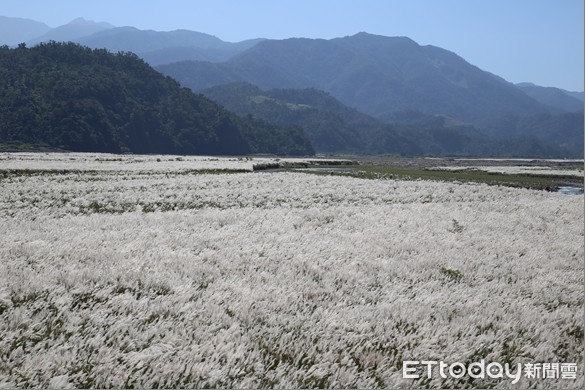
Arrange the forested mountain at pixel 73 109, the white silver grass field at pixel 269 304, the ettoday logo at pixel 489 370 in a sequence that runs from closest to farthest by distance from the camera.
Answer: the white silver grass field at pixel 269 304 < the ettoday logo at pixel 489 370 < the forested mountain at pixel 73 109

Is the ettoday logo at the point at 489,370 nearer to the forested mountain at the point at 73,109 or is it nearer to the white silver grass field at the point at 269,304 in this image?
the white silver grass field at the point at 269,304

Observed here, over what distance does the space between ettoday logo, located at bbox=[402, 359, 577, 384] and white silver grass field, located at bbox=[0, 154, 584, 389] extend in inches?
4.4

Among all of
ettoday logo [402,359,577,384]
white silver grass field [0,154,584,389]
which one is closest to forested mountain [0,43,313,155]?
white silver grass field [0,154,584,389]

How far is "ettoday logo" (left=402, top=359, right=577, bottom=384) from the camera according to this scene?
5.30m

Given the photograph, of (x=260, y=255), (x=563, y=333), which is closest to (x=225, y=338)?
(x=260, y=255)

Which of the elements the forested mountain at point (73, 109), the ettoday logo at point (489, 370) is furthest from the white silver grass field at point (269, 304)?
the forested mountain at point (73, 109)

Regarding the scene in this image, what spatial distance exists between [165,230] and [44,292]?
5.88 meters

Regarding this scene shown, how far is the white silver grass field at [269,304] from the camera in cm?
491

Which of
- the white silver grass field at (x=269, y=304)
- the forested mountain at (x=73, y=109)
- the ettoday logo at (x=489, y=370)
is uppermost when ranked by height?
the forested mountain at (x=73, y=109)

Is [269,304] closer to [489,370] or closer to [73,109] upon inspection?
[489,370]

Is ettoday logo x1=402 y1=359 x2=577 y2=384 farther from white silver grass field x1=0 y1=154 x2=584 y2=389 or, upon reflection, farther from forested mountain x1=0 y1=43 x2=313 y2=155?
forested mountain x1=0 y1=43 x2=313 y2=155

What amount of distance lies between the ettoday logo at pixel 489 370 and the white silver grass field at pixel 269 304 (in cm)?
11

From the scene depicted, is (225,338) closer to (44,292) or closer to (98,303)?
(98,303)

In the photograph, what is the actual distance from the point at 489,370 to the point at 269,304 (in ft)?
10.5
